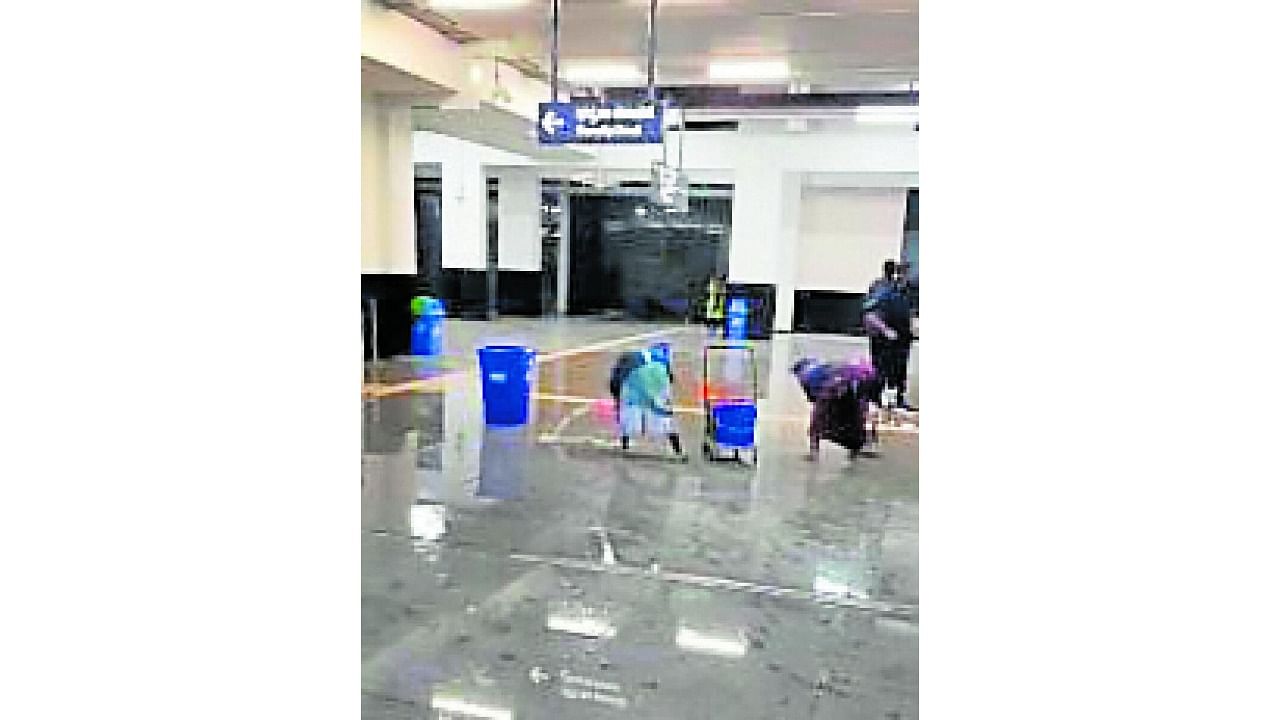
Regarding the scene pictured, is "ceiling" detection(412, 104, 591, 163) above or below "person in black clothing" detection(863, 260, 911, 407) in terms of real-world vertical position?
above

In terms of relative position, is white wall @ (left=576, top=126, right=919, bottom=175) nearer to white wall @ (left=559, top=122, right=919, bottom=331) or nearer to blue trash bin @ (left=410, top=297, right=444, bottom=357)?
white wall @ (left=559, top=122, right=919, bottom=331)

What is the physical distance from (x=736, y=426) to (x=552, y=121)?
236 cm

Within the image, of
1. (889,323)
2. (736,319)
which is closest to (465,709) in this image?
(889,323)

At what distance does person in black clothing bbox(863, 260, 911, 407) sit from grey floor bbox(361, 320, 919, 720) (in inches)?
26.8

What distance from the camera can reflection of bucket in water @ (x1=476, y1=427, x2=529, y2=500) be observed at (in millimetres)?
5695

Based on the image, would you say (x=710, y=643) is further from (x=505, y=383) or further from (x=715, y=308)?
(x=715, y=308)

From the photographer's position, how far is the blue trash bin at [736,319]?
16234mm

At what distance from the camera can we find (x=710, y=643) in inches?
137

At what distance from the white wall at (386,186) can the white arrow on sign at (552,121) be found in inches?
143

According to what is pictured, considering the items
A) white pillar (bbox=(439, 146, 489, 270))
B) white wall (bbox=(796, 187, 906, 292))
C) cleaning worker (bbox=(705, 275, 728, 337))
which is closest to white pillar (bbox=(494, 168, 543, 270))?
white pillar (bbox=(439, 146, 489, 270))

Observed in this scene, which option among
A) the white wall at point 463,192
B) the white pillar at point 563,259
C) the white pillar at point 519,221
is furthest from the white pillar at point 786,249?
the white pillar at point 563,259
